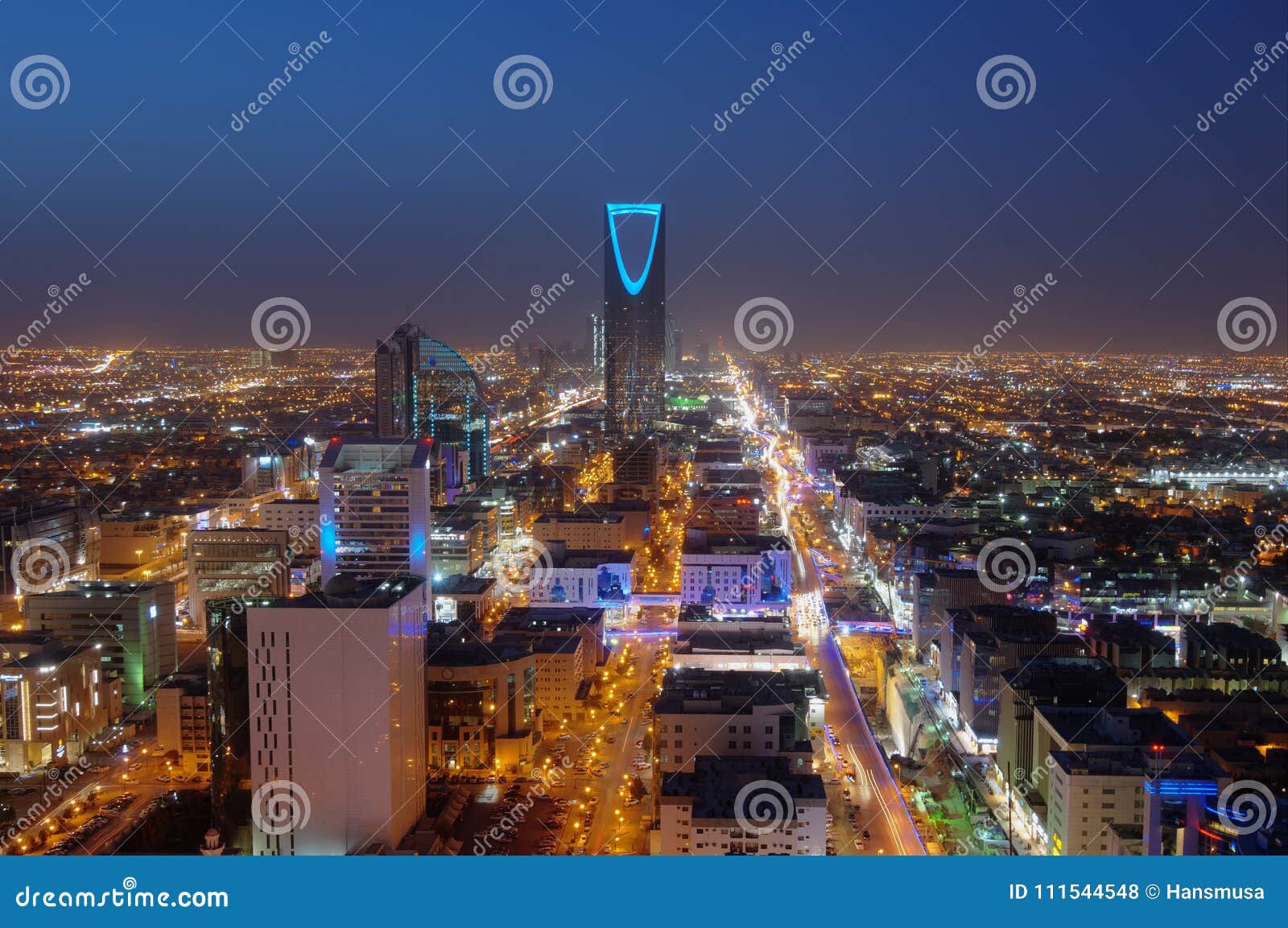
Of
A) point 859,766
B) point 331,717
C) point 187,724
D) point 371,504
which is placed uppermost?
point 371,504

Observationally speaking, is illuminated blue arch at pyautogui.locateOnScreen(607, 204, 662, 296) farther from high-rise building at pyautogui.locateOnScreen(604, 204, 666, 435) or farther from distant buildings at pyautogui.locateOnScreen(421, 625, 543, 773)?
distant buildings at pyautogui.locateOnScreen(421, 625, 543, 773)

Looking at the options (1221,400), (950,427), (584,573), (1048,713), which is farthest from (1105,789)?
(950,427)

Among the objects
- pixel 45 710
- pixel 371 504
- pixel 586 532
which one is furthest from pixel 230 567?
pixel 586 532

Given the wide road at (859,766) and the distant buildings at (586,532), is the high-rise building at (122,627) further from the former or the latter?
the wide road at (859,766)

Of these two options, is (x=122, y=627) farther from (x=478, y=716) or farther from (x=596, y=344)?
(x=596, y=344)

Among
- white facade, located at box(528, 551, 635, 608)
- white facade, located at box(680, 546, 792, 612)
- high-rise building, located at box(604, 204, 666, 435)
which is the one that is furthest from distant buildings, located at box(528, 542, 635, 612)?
high-rise building, located at box(604, 204, 666, 435)

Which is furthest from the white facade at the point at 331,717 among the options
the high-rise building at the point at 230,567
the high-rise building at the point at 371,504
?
the high-rise building at the point at 230,567
